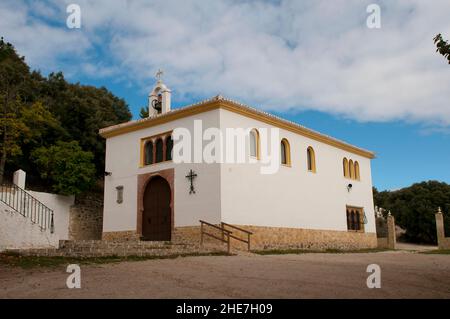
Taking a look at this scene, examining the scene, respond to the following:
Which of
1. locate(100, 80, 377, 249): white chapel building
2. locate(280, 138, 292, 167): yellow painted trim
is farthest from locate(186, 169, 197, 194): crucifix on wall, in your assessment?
locate(280, 138, 292, 167): yellow painted trim

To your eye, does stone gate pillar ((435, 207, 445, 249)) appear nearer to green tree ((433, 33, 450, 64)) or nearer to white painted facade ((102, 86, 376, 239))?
white painted facade ((102, 86, 376, 239))

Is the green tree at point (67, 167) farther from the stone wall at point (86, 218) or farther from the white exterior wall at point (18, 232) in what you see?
the white exterior wall at point (18, 232)

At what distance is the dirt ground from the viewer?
6.83 m

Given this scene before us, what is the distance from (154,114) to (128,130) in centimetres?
139

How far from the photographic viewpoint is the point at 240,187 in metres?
18.0

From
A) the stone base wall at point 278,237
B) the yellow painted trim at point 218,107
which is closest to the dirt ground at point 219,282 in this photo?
the stone base wall at point 278,237

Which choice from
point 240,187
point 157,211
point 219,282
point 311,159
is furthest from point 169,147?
point 219,282

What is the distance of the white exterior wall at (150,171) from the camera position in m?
17.6

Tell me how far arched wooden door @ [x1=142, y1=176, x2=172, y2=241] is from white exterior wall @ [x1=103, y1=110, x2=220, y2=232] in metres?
0.52

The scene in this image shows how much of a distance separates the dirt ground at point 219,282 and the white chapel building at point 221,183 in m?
7.17

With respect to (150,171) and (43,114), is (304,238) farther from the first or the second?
(43,114)

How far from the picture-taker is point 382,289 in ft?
23.8
